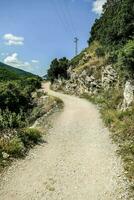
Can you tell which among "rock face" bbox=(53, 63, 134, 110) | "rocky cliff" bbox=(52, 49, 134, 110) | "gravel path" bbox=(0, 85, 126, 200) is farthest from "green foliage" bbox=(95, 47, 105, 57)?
"gravel path" bbox=(0, 85, 126, 200)

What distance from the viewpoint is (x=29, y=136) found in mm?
21031

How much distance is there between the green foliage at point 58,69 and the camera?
248ft

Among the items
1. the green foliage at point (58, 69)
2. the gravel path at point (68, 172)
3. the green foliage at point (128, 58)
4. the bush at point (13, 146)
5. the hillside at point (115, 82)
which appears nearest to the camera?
the gravel path at point (68, 172)

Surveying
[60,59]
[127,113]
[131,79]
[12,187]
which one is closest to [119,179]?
[12,187]

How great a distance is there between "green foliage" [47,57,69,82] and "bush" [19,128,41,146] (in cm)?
5154

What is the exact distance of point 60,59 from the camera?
8094cm

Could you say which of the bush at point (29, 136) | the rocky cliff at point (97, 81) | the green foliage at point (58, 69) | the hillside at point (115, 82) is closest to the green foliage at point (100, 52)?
the hillside at point (115, 82)

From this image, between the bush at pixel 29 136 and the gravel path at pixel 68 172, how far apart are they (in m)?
0.64

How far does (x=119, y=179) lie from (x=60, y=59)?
219ft

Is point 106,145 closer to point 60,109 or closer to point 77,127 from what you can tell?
point 77,127

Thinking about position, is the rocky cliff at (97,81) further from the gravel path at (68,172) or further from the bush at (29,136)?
the bush at (29,136)

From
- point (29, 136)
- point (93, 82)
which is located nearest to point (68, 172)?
point (29, 136)

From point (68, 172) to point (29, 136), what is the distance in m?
5.37

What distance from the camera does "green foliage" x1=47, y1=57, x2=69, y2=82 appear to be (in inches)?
2972
